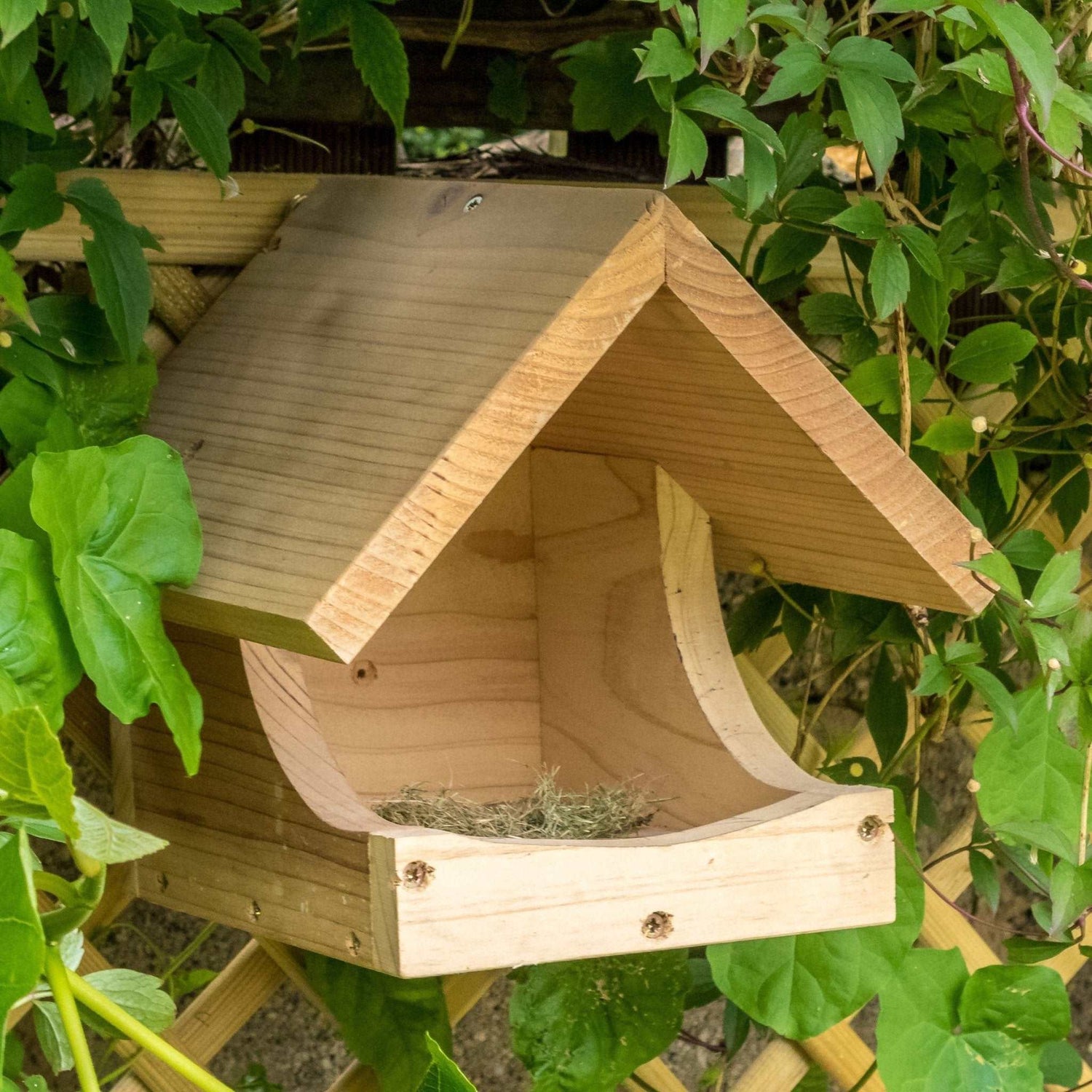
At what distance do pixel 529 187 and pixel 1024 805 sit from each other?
437mm

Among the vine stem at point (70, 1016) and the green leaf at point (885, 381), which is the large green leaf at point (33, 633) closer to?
the vine stem at point (70, 1016)

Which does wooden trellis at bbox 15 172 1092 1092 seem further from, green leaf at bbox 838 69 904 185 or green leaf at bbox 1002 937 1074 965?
green leaf at bbox 838 69 904 185

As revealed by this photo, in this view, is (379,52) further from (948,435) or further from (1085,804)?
(1085,804)

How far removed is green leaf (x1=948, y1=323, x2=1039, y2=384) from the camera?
86 centimetres

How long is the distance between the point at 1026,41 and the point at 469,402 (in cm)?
27

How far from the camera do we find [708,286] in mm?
675

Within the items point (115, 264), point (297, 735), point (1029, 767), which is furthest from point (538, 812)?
point (115, 264)

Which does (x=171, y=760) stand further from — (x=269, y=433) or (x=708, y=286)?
(x=708, y=286)

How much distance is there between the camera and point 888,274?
0.77 metres

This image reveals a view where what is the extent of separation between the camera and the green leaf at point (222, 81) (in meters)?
0.84

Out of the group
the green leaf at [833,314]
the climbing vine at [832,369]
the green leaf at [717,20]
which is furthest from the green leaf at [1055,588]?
the green leaf at [717,20]

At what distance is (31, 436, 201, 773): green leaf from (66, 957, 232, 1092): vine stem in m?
0.15

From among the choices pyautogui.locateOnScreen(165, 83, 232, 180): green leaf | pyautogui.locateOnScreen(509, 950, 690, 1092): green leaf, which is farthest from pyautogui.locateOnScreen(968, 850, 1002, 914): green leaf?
pyautogui.locateOnScreen(165, 83, 232, 180): green leaf

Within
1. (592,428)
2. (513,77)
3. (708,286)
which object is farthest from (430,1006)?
(513,77)
